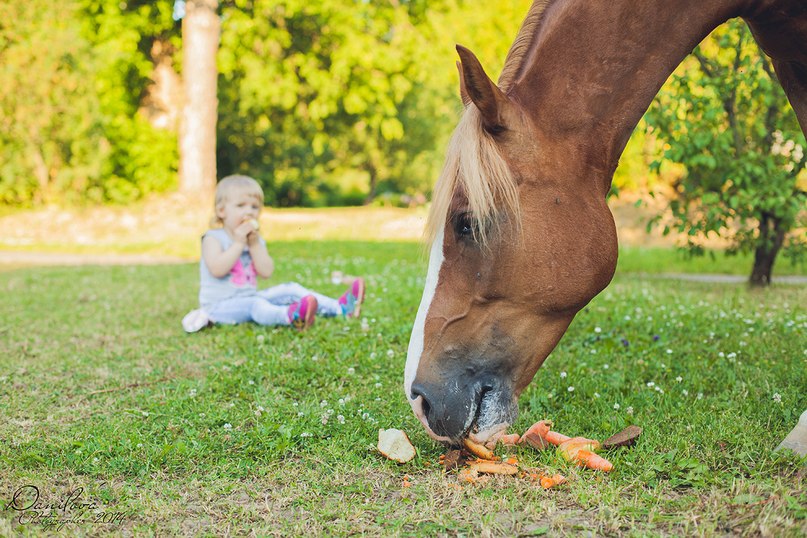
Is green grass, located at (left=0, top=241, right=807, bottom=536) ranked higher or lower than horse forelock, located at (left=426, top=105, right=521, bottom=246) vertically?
lower

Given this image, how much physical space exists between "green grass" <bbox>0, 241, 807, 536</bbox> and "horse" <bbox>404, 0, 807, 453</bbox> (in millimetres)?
329

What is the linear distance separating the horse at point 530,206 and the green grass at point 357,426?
33 centimetres

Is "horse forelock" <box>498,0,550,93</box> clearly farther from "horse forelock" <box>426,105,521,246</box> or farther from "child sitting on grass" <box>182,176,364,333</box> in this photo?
"child sitting on grass" <box>182,176,364,333</box>

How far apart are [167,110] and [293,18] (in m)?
4.61

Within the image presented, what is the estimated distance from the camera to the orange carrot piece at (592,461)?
2398mm

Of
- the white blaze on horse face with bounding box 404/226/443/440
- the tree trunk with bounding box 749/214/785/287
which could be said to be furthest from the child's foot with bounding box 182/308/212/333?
the tree trunk with bounding box 749/214/785/287

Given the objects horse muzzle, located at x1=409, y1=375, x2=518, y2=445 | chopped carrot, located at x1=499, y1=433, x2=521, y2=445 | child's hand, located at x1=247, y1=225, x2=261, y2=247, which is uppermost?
child's hand, located at x1=247, y1=225, x2=261, y2=247

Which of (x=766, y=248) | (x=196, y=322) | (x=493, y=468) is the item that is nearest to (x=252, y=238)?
(x=196, y=322)

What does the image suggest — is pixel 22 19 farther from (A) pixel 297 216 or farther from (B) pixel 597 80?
(B) pixel 597 80

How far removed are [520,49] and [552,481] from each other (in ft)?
A: 5.10

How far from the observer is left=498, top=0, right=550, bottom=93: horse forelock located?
2482 millimetres

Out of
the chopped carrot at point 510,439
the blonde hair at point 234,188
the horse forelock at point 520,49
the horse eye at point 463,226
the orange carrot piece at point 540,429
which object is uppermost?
the horse forelock at point 520,49

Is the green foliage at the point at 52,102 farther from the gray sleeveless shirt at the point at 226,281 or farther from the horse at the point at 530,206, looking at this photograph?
the horse at the point at 530,206

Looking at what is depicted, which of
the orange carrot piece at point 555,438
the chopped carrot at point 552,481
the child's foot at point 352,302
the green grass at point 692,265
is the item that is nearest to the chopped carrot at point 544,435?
the orange carrot piece at point 555,438
